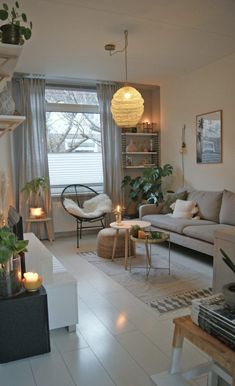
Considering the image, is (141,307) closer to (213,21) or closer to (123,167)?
(213,21)

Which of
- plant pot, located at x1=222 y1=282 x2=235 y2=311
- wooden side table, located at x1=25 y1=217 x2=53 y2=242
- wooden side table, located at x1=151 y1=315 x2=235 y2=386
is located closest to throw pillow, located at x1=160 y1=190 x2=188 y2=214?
wooden side table, located at x1=25 y1=217 x2=53 y2=242

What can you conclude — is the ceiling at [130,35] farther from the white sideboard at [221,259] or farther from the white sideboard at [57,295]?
the white sideboard at [57,295]

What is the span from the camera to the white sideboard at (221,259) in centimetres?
260

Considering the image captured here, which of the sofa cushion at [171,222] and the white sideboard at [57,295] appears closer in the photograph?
the white sideboard at [57,295]

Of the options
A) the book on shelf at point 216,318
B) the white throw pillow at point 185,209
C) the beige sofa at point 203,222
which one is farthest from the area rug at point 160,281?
the book on shelf at point 216,318

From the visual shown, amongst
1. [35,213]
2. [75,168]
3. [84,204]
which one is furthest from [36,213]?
[75,168]

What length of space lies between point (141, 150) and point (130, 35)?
2.74 m

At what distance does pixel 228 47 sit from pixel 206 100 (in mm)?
943

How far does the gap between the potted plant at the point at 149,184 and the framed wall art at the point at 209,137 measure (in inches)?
27.8

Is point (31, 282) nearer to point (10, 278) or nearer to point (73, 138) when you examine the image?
point (10, 278)

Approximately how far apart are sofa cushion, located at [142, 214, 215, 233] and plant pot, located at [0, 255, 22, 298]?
8.42ft

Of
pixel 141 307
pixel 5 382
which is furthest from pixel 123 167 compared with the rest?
pixel 5 382

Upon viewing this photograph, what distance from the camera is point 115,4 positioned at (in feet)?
9.70

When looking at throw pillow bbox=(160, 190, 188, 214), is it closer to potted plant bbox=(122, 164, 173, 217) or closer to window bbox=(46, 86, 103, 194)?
potted plant bbox=(122, 164, 173, 217)
